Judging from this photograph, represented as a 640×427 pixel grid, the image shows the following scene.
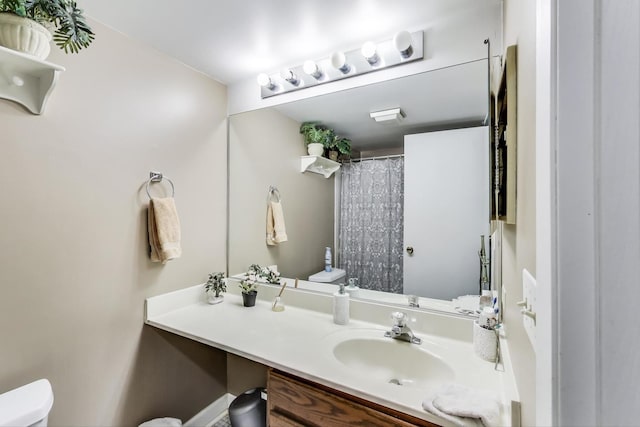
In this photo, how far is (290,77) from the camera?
5.49 ft

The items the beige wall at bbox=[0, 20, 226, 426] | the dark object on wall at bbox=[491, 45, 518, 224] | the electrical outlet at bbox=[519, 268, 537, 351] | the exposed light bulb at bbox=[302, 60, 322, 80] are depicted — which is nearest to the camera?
the electrical outlet at bbox=[519, 268, 537, 351]

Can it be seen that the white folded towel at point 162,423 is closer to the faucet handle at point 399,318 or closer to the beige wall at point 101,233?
the beige wall at point 101,233

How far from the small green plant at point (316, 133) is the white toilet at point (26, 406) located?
1.65 metres

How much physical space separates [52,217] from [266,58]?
133 centimetres

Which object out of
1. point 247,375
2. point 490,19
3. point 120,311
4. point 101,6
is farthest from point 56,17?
point 247,375

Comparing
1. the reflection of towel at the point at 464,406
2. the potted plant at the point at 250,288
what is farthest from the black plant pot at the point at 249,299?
the reflection of towel at the point at 464,406

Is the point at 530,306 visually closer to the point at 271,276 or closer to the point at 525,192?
the point at 525,192

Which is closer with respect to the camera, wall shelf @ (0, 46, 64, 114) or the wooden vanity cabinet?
the wooden vanity cabinet

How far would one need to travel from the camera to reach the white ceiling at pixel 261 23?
1216 mm

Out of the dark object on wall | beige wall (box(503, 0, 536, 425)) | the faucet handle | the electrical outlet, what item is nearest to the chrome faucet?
the faucet handle

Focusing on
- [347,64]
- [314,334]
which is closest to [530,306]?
[314,334]

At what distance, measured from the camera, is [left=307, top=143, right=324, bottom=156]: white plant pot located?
174 centimetres

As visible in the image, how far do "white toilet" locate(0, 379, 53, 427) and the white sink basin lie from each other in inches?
41.6

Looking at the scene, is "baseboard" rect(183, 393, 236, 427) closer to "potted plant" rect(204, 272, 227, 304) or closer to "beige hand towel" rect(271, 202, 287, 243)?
"potted plant" rect(204, 272, 227, 304)
